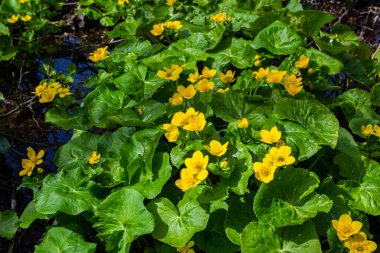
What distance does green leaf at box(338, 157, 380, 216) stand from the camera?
81.1 inches

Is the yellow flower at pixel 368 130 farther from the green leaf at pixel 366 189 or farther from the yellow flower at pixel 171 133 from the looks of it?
the yellow flower at pixel 171 133

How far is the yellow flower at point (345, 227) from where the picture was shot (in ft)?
5.59

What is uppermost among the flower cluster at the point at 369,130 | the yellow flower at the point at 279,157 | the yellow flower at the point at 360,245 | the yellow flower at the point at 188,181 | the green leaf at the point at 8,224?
the yellow flower at the point at 279,157

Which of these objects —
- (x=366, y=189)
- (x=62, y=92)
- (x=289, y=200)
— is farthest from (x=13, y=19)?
(x=366, y=189)

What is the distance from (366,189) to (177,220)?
3.21 ft

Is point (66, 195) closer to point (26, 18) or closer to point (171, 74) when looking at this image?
point (171, 74)

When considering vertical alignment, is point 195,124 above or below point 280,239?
above

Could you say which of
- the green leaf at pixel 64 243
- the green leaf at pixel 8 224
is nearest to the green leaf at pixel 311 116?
the green leaf at pixel 64 243

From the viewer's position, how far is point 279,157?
1.83 meters

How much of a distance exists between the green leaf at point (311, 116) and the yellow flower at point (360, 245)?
20.9 inches

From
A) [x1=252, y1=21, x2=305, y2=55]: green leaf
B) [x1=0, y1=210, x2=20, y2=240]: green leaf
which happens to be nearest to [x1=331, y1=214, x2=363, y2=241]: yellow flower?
[x1=252, y1=21, x2=305, y2=55]: green leaf

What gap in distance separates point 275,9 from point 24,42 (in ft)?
7.36

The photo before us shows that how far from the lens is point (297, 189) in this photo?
1907mm

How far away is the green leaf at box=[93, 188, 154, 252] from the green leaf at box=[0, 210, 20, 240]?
1.76 feet
